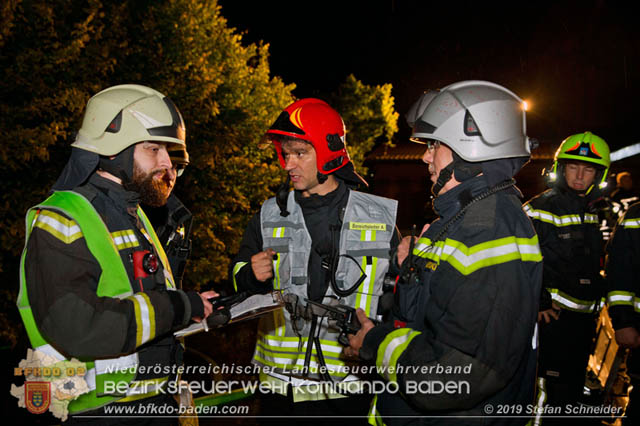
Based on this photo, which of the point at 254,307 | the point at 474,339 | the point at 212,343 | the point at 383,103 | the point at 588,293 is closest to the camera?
the point at 474,339

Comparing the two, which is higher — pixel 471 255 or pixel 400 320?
pixel 471 255

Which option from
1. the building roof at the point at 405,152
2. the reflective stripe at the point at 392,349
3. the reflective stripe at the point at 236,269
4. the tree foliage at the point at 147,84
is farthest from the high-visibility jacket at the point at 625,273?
the building roof at the point at 405,152

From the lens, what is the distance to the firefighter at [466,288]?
202cm

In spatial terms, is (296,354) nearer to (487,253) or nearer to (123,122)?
(487,253)

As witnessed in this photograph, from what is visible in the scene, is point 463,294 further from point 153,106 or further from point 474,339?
point 153,106

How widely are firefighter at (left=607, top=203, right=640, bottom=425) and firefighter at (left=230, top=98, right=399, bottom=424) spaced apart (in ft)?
7.18

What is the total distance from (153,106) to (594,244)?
183 inches

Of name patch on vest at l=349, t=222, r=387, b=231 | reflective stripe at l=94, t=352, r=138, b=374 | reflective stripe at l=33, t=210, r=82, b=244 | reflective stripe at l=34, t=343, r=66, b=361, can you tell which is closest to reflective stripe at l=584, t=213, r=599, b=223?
name patch on vest at l=349, t=222, r=387, b=231

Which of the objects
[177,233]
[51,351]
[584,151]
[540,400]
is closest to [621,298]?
[540,400]

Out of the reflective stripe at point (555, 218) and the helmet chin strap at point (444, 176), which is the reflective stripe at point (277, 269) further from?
the reflective stripe at point (555, 218)

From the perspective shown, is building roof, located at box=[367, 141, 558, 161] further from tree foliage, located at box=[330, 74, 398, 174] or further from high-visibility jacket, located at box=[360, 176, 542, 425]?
high-visibility jacket, located at box=[360, 176, 542, 425]

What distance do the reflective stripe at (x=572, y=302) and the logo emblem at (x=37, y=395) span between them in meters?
4.55

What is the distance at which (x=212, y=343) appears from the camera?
10172 millimetres

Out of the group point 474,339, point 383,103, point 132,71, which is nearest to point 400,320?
point 474,339
